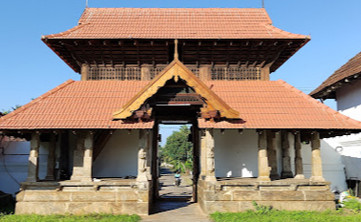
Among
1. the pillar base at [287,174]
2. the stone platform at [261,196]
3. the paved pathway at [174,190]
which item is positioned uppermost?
the pillar base at [287,174]

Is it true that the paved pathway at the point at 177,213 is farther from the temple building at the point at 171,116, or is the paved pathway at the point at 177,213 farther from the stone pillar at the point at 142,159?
the stone pillar at the point at 142,159

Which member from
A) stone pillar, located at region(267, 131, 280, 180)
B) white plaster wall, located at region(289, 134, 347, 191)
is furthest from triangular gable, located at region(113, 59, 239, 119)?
white plaster wall, located at region(289, 134, 347, 191)

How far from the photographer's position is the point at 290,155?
13.1 metres

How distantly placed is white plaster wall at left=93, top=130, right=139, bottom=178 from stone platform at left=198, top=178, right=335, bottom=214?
3.86 meters

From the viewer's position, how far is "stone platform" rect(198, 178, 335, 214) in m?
9.57

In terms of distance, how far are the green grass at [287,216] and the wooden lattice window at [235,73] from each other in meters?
5.85

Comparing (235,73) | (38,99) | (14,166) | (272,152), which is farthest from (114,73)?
(272,152)

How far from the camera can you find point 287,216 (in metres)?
8.78

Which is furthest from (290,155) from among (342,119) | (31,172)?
(31,172)

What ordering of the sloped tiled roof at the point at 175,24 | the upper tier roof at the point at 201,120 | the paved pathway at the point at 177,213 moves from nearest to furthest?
1. the paved pathway at the point at 177,213
2. the upper tier roof at the point at 201,120
3. the sloped tiled roof at the point at 175,24

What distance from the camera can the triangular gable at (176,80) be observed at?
9.63 metres

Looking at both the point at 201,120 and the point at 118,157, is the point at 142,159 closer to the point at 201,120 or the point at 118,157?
the point at 201,120

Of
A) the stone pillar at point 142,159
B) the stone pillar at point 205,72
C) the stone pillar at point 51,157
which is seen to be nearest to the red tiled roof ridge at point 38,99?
the stone pillar at point 51,157

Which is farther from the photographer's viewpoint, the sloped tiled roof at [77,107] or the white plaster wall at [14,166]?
the white plaster wall at [14,166]
